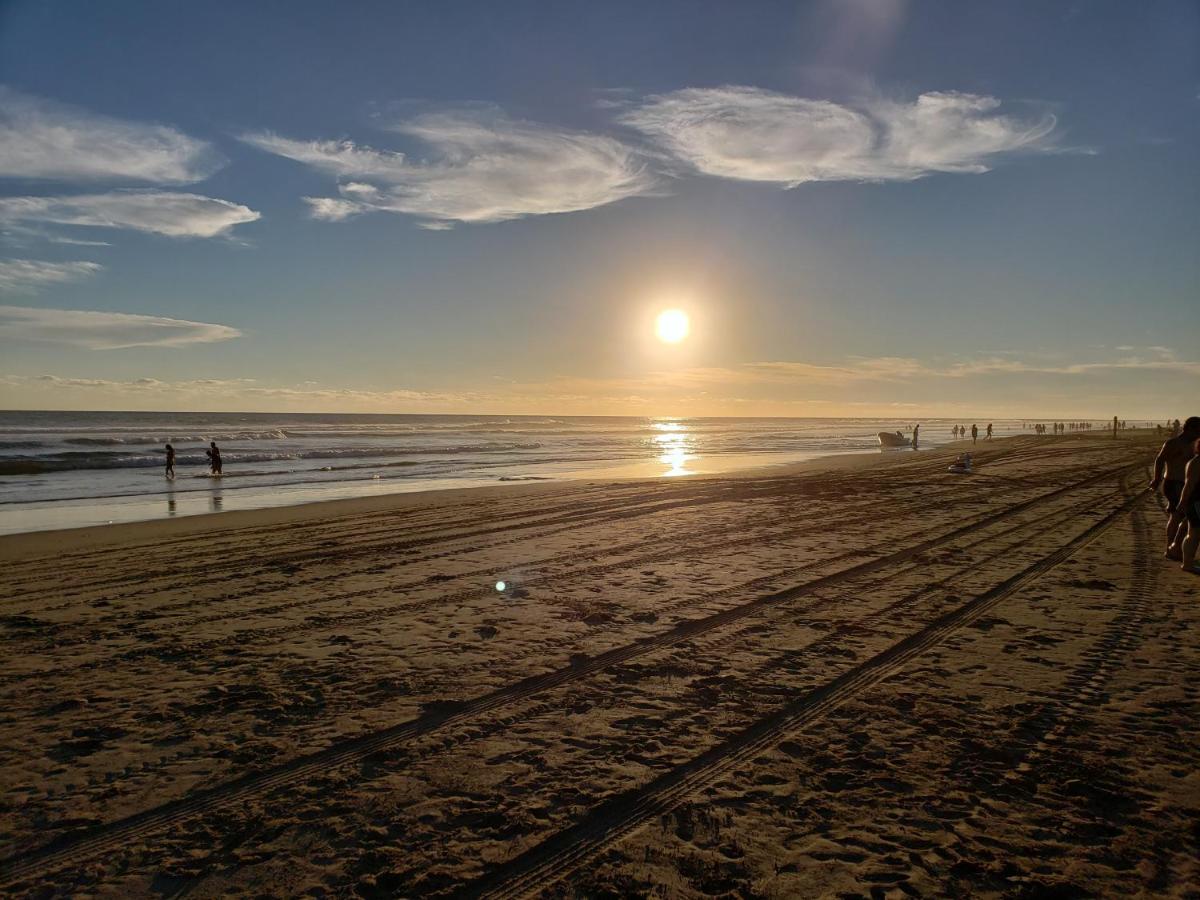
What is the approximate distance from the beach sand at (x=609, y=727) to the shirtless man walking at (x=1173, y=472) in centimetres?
81

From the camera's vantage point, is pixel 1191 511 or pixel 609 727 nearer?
pixel 609 727

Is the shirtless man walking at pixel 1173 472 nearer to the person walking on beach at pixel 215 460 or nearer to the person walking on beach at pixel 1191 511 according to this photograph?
the person walking on beach at pixel 1191 511

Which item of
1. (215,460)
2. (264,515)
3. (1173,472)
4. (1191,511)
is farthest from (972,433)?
(264,515)

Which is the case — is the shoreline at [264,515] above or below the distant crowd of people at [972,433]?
below

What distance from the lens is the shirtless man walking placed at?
9.82 meters

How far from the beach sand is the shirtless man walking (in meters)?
0.81

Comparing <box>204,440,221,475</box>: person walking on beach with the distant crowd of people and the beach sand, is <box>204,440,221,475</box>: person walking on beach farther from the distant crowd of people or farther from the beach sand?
the distant crowd of people

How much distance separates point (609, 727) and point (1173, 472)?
10543 millimetres

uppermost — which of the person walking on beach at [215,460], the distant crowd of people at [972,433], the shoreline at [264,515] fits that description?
the distant crowd of people at [972,433]

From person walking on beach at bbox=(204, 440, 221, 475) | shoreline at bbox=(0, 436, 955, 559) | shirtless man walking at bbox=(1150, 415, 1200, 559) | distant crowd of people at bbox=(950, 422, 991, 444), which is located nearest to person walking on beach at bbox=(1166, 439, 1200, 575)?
shirtless man walking at bbox=(1150, 415, 1200, 559)

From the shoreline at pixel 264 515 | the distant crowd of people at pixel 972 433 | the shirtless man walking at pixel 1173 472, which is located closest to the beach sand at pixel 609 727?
the shirtless man walking at pixel 1173 472

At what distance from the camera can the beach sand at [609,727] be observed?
127 inches

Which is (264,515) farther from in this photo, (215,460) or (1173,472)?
(1173,472)

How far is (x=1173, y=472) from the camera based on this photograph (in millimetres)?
10180
